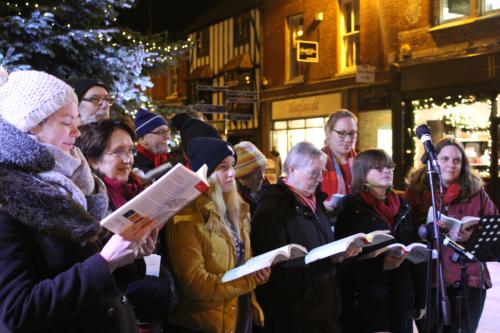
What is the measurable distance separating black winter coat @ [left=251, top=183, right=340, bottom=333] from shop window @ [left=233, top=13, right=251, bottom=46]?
1979 cm

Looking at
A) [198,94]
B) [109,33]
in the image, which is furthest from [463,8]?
[198,94]

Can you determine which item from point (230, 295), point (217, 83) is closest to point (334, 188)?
point (230, 295)

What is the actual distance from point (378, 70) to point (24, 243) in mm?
15557

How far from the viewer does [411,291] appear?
13.8ft

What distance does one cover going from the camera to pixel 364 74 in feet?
52.9

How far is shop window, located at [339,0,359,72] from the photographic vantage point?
698 inches

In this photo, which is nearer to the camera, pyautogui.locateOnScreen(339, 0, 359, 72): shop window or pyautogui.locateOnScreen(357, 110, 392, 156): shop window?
pyautogui.locateOnScreen(357, 110, 392, 156): shop window

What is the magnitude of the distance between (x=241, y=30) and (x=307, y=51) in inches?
223

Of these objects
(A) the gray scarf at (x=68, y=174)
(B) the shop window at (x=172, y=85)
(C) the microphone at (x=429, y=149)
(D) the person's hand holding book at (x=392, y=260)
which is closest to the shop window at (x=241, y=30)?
(B) the shop window at (x=172, y=85)

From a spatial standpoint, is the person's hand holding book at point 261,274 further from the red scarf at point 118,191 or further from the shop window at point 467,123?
the shop window at point 467,123

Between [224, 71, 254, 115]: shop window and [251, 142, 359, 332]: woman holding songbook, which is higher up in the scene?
[224, 71, 254, 115]: shop window

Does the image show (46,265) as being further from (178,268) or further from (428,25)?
(428,25)

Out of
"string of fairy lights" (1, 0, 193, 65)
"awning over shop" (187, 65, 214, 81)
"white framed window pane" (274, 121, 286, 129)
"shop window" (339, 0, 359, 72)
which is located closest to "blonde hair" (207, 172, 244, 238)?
"string of fairy lights" (1, 0, 193, 65)

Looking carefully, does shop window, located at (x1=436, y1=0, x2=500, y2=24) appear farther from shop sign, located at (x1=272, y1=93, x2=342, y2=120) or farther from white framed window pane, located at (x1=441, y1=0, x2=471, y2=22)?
shop sign, located at (x1=272, y1=93, x2=342, y2=120)
